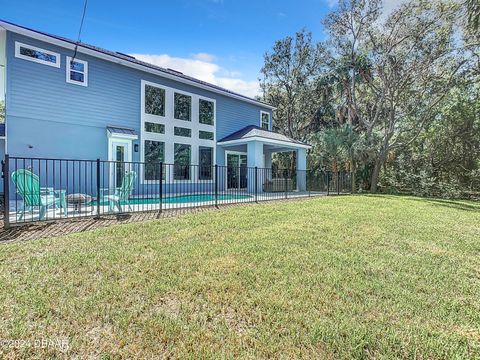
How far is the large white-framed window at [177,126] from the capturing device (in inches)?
517

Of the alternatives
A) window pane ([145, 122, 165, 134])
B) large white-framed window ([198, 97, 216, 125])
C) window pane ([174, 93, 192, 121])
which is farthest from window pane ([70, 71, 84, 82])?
large white-framed window ([198, 97, 216, 125])

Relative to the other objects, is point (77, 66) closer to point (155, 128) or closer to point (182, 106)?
point (155, 128)

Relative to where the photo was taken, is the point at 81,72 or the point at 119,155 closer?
the point at 81,72

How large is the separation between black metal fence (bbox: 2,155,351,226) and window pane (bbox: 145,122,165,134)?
1.85 metres

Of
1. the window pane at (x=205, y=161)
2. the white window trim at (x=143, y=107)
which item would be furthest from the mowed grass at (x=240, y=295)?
the window pane at (x=205, y=161)

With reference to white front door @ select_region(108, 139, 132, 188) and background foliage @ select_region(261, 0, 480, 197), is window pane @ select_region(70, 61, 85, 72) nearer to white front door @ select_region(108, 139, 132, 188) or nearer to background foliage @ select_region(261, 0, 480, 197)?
white front door @ select_region(108, 139, 132, 188)

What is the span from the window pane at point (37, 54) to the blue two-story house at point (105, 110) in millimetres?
31

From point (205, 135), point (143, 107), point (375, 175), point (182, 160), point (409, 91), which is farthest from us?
point (409, 91)

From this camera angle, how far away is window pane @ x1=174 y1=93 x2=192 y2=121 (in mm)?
14375

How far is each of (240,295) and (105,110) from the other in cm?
1144

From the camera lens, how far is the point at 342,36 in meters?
19.1

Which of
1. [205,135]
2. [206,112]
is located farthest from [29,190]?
[206,112]

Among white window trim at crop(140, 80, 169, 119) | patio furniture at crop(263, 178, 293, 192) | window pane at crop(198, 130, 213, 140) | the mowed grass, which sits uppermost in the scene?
white window trim at crop(140, 80, 169, 119)

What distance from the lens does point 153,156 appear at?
13.3m
